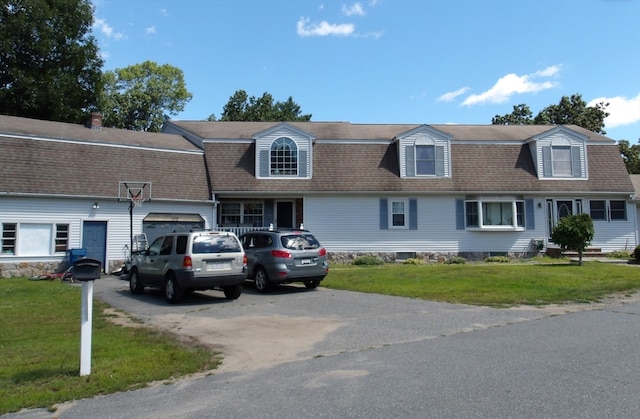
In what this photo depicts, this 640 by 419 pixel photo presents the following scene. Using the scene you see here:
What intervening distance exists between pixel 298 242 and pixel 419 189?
1091 cm

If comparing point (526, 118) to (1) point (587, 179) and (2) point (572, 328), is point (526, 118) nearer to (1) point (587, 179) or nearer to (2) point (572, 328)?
(1) point (587, 179)

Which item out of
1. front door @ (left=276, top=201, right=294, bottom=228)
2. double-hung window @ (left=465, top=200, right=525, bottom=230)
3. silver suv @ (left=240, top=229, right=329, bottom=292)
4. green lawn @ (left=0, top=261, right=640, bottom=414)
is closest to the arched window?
front door @ (left=276, top=201, right=294, bottom=228)

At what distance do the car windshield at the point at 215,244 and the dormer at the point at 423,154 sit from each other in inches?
525

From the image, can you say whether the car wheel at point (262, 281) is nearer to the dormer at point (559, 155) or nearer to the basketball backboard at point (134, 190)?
the basketball backboard at point (134, 190)

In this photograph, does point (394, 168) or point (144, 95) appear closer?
point (394, 168)

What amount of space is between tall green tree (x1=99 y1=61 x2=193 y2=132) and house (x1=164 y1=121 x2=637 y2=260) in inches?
1088

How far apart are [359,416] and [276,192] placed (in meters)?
19.3

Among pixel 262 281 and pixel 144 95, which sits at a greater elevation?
pixel 144 95

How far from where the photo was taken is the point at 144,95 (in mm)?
50656

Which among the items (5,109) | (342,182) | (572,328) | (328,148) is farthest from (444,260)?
(5,109)

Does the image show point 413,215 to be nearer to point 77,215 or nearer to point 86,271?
point 77,215

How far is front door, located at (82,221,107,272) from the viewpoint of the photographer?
20.5 meters

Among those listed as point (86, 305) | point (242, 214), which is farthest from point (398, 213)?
point (86, 305)

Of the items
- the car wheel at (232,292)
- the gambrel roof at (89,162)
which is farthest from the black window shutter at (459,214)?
the car wheel at (232,292)
